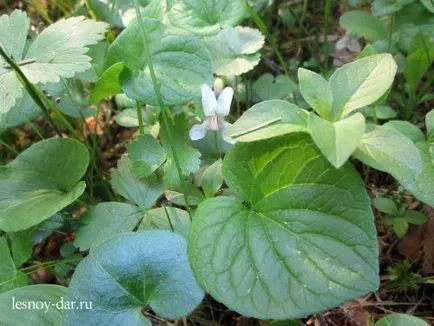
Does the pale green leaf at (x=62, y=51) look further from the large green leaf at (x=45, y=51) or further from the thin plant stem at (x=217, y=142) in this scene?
the thin plant stem at (x=217, y=142)

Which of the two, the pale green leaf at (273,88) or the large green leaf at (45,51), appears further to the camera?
the pale green leaf at (273,88)

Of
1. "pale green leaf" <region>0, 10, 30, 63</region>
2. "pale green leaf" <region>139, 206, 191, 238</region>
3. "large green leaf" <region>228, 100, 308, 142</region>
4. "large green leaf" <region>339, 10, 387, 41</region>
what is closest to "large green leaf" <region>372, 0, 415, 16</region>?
"large green leaf" <region>339, 10, 387, 41</region>

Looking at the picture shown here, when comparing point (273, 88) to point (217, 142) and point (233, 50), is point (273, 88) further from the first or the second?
point (217, 142)

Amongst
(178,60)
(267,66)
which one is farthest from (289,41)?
(178,60)

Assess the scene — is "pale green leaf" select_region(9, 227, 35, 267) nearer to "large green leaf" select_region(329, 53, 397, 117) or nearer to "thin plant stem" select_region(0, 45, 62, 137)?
"thin plant stem" select_region(0, 45, 62, 137)

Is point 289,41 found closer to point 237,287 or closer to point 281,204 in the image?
point 281,204

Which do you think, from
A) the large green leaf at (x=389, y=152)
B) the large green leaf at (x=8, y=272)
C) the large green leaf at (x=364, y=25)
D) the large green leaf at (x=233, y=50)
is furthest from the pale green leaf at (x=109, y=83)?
the large green leaf at (x=364, y=25)
